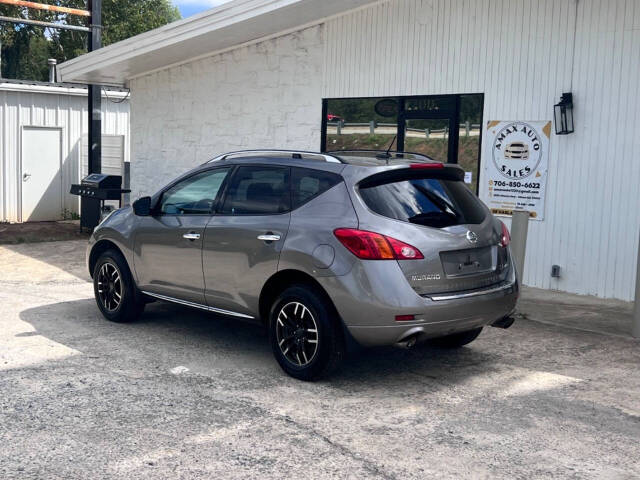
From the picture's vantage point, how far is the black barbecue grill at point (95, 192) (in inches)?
576

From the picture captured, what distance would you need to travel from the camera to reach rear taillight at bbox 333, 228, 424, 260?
18.2ft

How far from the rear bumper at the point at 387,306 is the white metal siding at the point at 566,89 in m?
4.54

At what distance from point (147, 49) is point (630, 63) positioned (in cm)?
762

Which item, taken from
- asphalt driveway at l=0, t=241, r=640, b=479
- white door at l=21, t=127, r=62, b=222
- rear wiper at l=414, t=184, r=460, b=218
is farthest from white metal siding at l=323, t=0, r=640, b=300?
white door at l=21, t=127, r=62, b=222

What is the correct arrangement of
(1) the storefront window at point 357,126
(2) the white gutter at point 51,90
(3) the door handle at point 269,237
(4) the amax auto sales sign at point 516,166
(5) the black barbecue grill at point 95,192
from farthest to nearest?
(2) the white gutter at point 51,90
(5) the black barbecue grill at point 95,192
(1) the storefront window at point 357,126
(4) the amax auto sales sign at point 516,166
(3) the door handle at point 269,237

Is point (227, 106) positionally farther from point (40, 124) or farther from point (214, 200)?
point (214, 200)

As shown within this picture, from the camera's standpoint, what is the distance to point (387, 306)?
18.1 ft

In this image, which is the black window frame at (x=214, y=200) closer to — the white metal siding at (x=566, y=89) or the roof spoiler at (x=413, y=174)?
the roof spoiler at (x=413, y=174)

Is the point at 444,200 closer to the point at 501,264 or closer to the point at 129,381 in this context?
the point at 501,264

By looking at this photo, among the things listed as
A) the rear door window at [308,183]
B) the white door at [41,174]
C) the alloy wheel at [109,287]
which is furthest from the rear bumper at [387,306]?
the white door at [41,174]

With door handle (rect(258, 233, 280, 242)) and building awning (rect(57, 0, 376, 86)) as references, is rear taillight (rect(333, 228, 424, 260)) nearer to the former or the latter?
door handle (rect(258, 233, 280, 242))

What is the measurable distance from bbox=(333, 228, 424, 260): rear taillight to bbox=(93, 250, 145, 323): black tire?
287cm

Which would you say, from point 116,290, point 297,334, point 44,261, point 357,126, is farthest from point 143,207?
point 357,126

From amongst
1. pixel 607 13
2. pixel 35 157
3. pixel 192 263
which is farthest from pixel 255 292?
pixel 35 157
